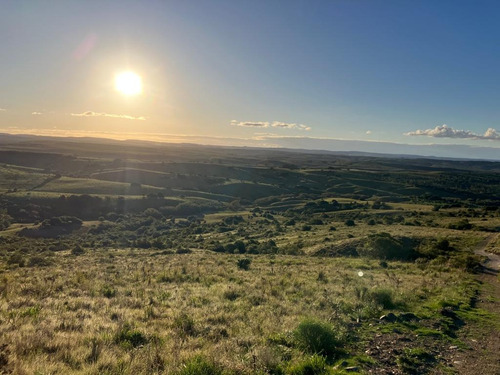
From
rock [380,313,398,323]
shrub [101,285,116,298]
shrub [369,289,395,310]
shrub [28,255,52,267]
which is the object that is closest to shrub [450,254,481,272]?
shrub [369,289,395,310]

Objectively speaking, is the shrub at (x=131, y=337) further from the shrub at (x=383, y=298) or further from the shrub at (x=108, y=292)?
the shrub at (x=383, y=298)

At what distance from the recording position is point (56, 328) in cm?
797

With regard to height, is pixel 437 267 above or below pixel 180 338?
below

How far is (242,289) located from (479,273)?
48.9 feet

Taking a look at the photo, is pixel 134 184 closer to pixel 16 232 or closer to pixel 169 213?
pixel 169 213

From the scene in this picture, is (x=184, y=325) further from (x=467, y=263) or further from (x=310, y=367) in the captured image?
(x=467, y=263)

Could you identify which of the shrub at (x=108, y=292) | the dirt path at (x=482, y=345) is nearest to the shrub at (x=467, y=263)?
the dirt path at (x=482, y=345)

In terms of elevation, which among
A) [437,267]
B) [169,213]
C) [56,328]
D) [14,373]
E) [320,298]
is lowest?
[169,213]

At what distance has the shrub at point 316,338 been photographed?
23.4 ft

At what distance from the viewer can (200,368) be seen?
5.44 metres

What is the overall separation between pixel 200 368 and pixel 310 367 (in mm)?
2086

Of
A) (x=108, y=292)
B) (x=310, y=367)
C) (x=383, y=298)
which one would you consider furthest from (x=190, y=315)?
(x=383, y=298)

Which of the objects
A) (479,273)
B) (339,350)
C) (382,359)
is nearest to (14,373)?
(339,350)

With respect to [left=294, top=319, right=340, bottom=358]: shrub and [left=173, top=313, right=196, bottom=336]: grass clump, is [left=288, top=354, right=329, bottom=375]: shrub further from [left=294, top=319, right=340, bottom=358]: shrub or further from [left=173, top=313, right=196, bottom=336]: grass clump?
[left=173, top=313, right=196, bottom=336]: grass clump
